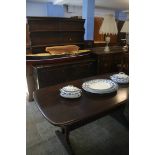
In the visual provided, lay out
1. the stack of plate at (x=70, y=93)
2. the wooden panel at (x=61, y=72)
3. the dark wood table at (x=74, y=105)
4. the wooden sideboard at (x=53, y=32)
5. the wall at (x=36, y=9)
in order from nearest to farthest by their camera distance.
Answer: the dark wood table at (x=74, y=105), the stack of plate at (x=70, y=93), the wooden panel at (x=61, y=72), the wooden sideboard at (x=53, y=32), the wall at (x=36, y=9)

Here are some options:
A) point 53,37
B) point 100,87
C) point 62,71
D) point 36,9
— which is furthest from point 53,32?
point 36,9

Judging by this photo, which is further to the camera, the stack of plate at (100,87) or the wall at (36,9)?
the wall at (36,9)

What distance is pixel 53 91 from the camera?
4.90ft

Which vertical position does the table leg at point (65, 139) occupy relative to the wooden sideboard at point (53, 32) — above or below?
below

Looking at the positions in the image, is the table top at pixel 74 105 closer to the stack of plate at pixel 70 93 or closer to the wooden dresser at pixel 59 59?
the stack of plate at pixel 70 93

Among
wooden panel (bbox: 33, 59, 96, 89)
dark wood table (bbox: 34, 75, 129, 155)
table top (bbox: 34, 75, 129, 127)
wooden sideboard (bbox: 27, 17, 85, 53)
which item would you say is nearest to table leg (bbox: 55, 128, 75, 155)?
dark wood table (bbox: 34, 75, 129, 155)

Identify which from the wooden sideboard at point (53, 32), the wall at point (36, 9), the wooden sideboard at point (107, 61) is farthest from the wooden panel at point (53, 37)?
the wall at point (36, 9)

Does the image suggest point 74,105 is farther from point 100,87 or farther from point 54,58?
point 54,58

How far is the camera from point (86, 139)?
1.82 m

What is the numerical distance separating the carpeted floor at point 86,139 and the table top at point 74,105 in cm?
63

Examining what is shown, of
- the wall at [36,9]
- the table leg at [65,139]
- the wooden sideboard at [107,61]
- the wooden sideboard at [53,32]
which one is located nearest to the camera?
the table leg at [65,139]

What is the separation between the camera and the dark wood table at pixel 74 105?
1072 mm

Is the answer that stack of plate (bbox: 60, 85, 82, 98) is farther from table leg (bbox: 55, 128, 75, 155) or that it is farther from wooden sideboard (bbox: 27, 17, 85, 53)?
wooden sideboard (bbox: 27, 17, 85, 53)

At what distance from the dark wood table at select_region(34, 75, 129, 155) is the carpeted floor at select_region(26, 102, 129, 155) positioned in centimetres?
21
